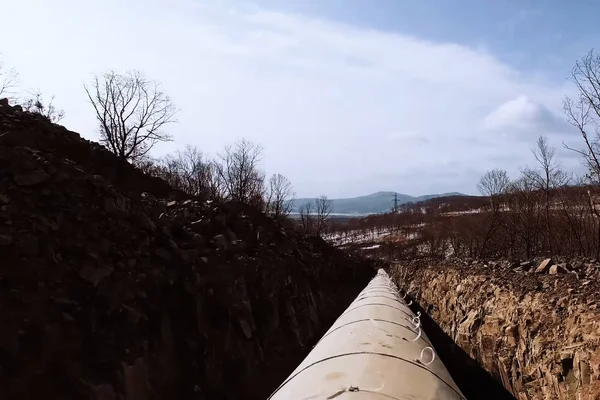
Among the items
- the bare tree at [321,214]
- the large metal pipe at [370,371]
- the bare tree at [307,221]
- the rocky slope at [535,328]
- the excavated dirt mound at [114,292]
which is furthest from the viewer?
the bare tree at [321,214]

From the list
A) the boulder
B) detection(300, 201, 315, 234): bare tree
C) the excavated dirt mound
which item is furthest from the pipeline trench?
detection(300, 201, 315, 234): bare tree

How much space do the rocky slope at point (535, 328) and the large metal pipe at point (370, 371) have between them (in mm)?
2001

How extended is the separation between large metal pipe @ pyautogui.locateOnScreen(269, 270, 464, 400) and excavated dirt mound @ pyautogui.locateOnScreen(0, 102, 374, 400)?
9.33 ft

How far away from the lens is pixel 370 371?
11.5 ft

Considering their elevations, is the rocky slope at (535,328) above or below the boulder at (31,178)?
below

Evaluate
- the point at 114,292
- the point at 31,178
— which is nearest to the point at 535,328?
the point at 114,292

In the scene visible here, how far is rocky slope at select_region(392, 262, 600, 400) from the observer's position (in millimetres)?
5176

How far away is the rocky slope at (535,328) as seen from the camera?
5.18 m

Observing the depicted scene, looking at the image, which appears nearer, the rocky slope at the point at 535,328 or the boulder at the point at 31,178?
the rocky slope at the point at 535,328

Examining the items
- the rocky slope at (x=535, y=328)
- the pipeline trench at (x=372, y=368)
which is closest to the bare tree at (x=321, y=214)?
the rocky slope at (x=535, y=328)

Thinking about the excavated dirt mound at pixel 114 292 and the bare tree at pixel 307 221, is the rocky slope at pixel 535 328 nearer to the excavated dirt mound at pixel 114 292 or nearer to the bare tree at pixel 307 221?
the excavated dirt mound at pixel 114 292

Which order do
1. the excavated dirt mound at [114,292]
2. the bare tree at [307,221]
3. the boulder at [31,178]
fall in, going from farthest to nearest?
the bare tree at [307,221]
the boulder at [31,178]
the excavated dirt mound at [114,292]

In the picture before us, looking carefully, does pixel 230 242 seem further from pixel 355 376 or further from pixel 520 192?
pixel 520 192

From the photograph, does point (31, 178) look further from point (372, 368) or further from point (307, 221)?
point (307, 221)
